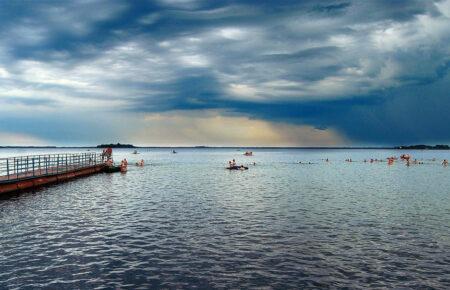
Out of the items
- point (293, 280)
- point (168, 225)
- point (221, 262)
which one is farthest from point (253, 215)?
point (293, 280)

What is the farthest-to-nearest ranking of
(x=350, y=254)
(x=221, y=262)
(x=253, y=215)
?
(x=253, y=215) < (x=350, y=254) < (x=221, y=262)

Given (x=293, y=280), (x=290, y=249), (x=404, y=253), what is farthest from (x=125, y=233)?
(x=404, y=253)

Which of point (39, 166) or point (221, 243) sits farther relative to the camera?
point (39, 166)

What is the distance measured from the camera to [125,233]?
23984 millimetres

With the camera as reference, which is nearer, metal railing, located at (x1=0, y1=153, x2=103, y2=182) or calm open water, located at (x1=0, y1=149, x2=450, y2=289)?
calm open water, located at (x1=0, y1=149, x2=450, y2=289)

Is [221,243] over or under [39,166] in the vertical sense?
under

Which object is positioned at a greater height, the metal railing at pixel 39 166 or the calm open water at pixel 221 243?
Answer: the metal railing at pixel 39 166

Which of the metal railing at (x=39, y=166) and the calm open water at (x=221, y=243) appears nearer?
the calm open water at (x=221, y=243)

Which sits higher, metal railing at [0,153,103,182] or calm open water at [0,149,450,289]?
metal railing at [0,153,103,182]

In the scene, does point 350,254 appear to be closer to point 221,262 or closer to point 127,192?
point 221,262

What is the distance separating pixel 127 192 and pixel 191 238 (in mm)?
25418

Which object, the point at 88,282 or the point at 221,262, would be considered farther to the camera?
the point at 221,262

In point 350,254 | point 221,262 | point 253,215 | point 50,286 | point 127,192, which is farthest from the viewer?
point 127,192

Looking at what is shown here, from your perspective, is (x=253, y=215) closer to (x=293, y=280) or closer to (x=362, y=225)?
(x=362, y=225)
